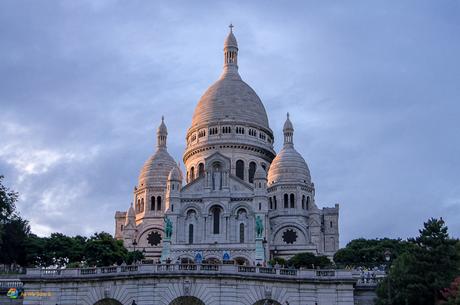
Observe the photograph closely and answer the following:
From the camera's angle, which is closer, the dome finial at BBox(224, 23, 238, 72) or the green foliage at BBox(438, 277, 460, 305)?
the green foliage at BBox(438, 277, 460, 305)

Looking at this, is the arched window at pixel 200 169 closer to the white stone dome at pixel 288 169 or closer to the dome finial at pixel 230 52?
the white stone dome at pixel 288 169

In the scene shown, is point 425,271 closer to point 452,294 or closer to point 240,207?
point 452,294

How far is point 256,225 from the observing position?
10125 centimetres

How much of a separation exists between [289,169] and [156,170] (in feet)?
59.7

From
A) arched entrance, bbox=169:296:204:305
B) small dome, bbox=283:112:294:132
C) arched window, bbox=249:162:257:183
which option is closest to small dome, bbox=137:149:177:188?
arched window, bbox=249:162:257:183

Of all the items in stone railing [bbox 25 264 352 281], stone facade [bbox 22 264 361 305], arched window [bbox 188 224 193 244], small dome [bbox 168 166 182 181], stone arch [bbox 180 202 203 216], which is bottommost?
stone facade [bbox 22 264 361 305]

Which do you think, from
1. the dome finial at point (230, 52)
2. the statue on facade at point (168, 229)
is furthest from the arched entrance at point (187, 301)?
the dome finial at point (230, 52)

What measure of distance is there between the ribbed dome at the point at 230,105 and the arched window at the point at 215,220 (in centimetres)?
1851

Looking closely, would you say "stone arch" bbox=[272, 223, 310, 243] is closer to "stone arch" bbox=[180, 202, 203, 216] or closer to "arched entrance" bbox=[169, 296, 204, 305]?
"stone arch" bbox=[180, 202, 203, 216]

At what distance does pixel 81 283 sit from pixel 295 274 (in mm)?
12594

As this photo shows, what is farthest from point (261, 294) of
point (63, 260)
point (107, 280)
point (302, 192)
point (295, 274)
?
point (302, 192)

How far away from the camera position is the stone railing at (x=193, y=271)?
5019cm

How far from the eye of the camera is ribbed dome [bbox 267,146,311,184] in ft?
368

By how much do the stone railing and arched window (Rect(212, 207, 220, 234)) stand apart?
51339 millimetres
